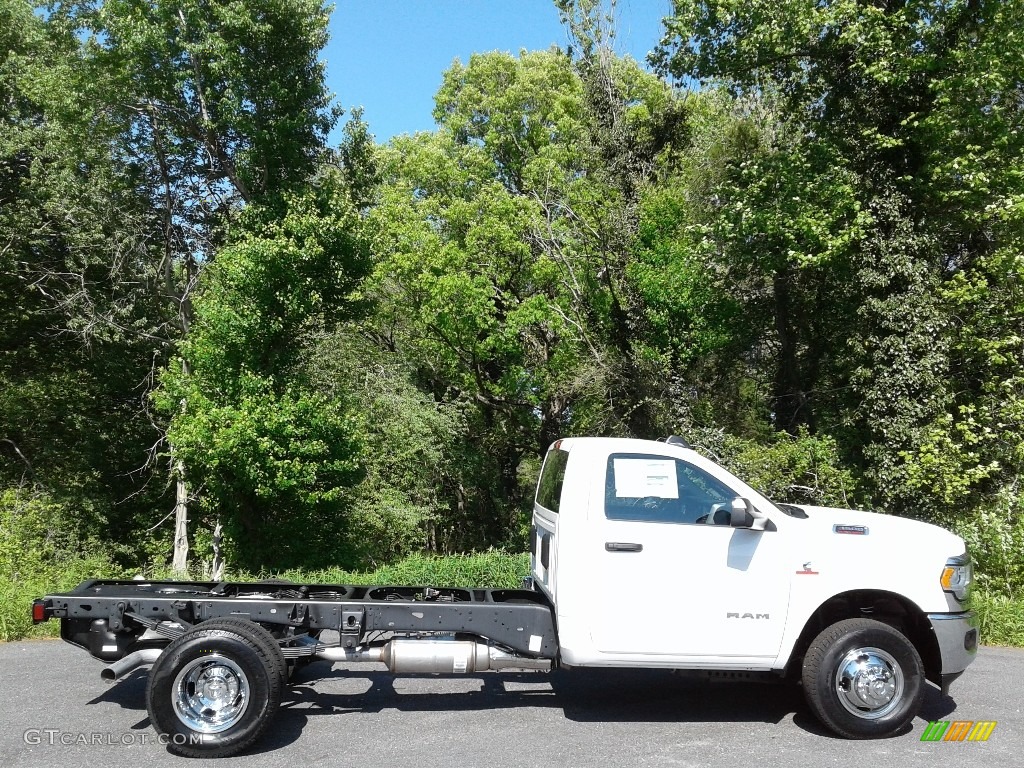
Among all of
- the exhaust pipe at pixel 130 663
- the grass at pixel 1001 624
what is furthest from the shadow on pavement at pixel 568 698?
the grass at pixel 1001 624

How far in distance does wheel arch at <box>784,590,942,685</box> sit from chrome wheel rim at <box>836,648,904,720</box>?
0.32 metres

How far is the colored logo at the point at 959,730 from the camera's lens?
17.7 feet

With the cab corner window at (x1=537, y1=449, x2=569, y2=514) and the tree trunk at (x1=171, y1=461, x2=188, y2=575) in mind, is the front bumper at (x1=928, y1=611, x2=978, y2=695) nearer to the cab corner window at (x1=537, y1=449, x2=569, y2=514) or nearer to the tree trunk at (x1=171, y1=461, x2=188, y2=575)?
the cab corner window at (x1=537, y1=449, x2=569, y2=514)

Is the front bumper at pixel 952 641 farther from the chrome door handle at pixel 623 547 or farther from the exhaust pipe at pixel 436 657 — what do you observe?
the exhaust pipe at pixel 436 657

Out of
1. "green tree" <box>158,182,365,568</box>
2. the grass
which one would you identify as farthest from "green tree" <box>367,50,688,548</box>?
the grass

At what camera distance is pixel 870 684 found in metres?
5.33

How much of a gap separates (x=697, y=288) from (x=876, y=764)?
1424 cm

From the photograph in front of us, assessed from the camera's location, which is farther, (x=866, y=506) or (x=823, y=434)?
(x=823, y=434)

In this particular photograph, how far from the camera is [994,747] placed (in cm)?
524

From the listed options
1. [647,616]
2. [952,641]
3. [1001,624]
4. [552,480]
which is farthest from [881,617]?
[1001,624]

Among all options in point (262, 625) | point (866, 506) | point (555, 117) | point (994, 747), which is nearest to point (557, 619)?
point (262, 625)

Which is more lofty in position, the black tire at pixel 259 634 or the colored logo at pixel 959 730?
the black tire at pixel 259 634

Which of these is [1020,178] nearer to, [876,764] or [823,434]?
[823,434]
